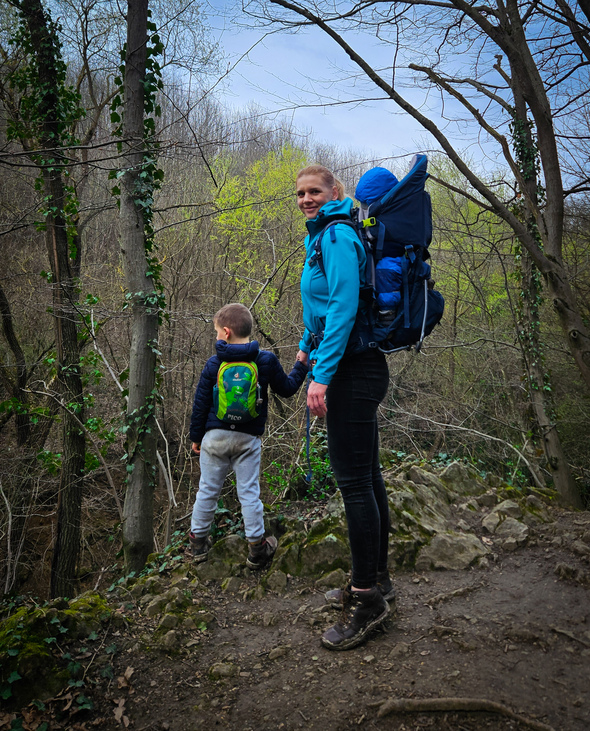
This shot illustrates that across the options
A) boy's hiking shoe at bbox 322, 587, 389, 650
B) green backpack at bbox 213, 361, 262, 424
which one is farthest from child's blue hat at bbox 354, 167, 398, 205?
boy's hiking shoe at bbox 322, 587, 389, 650

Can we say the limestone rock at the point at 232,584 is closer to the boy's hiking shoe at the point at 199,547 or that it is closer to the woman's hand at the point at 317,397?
the boy's hiking shoe at the point at 199,547

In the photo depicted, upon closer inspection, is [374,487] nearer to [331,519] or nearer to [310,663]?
[310,663]

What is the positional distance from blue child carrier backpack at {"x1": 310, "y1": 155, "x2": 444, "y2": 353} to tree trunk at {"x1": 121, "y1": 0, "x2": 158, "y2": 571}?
3.05 meters

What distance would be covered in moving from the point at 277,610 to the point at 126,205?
3855 millimetres

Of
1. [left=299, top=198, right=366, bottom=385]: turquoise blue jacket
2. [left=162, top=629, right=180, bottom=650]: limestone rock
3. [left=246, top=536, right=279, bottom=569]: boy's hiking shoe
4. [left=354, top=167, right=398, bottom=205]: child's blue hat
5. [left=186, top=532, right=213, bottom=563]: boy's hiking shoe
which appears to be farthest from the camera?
[left=186, top=532, right=213, bottom=563]: boy's hiking shoe

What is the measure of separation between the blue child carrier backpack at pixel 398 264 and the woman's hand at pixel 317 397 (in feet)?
0.99

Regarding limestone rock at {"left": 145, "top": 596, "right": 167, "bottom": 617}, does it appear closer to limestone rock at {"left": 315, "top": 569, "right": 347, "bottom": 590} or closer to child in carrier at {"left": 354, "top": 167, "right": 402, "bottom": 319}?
limestone rock at {"left": 315, "top": 569, "right": 347, "bottom": 590}

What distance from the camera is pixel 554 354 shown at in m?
8.95

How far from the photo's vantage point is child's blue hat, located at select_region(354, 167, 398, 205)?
97.0 inches

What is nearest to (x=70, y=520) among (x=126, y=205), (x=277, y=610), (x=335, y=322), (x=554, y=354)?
(x=126, y=205)

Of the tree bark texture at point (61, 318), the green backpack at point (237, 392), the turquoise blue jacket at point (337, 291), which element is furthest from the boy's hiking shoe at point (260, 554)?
the tree bark texture at point (61, 318)

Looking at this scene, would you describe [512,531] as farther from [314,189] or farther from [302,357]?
[314,189]

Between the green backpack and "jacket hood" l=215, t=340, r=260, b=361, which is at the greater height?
"jacket hood" l=215, t=340, r=260, b=361

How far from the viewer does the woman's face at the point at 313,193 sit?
8.37ft
